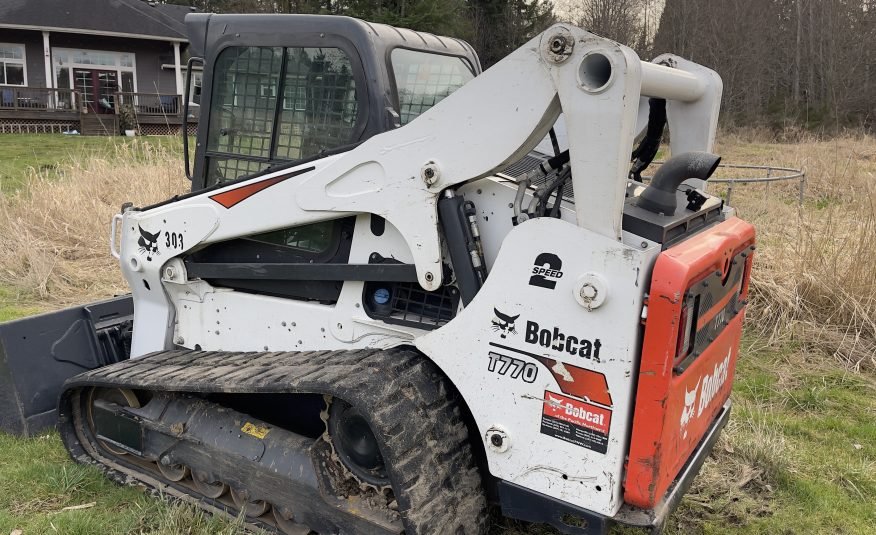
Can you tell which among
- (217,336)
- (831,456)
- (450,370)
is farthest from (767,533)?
(217,336)

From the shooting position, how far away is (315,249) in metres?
3.38

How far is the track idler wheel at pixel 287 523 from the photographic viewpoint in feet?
10.4


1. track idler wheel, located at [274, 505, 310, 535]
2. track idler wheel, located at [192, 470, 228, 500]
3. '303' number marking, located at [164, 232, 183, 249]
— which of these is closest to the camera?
track idler wheel, located at [274, 505, 310, 535]

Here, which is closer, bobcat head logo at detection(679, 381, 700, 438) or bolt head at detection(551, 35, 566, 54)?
bolt head at detection(551, 35, 566, 54)

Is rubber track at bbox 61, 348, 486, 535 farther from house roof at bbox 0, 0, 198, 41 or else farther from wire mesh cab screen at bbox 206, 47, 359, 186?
house roof at bbox 0, 0, 198, 41

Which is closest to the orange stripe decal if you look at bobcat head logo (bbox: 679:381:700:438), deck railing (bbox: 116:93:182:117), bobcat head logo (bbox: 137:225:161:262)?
bobcat head logo (bbox: 137:225:161:262)

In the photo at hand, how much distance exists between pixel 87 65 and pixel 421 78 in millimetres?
29384

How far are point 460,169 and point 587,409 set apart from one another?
0.98 m

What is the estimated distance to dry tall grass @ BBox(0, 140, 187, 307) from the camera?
779 centimetres

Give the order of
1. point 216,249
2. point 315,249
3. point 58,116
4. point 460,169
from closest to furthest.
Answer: point 460,169, point 315,249, point 216,249, point 58,116

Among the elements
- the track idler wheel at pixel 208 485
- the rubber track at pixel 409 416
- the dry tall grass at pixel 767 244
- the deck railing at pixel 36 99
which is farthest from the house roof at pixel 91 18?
the rubber track at pixel 409 416

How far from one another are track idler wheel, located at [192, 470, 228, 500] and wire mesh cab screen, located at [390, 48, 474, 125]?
1.86 metres

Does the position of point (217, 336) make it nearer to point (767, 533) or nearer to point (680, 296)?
point (680, 296)

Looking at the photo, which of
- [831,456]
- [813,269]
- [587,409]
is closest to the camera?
[587,409]
